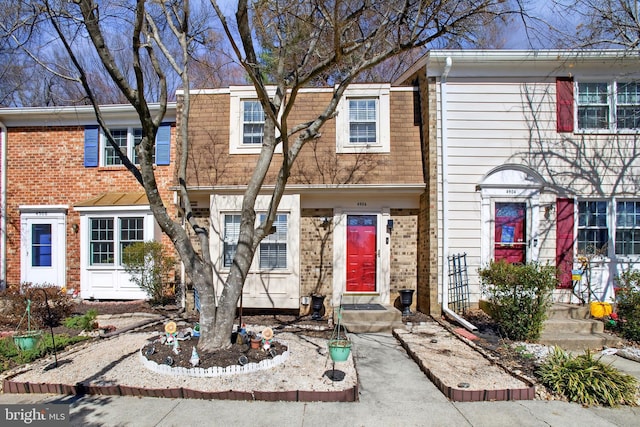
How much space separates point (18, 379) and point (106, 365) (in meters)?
1.01

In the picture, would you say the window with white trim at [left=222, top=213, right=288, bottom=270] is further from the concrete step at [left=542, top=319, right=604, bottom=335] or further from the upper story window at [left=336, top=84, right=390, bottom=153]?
the concrete step at [left=542, top=319, right=604, bottom=335]

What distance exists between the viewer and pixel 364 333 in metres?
7.93

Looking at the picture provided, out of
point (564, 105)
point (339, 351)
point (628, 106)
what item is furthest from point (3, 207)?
point (628, 106)

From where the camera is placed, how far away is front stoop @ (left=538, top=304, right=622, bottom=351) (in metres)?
7.05

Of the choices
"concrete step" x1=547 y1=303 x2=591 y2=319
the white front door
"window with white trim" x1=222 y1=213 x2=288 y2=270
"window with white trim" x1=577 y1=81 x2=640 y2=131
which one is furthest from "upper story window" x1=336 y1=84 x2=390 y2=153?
the white front door

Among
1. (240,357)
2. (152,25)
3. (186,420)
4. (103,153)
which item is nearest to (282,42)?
(152,25)

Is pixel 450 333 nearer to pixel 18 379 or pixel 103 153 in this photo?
pixel 18 379

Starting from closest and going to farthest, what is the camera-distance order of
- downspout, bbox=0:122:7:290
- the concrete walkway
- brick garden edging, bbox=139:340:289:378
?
1. the concrete walkway
2. brick garden edging, bbox=139:340:289:378
3. downspout, bbox=0:122:7:290

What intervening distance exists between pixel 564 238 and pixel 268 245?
257 inches

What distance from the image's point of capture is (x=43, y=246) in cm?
1202

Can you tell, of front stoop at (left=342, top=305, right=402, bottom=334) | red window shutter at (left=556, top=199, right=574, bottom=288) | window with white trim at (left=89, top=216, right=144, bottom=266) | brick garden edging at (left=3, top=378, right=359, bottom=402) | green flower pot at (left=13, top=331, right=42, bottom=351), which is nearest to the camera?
brick garden edging at (left=3, top=378, right=359, bottom=402)

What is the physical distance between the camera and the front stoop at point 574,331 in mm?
7047

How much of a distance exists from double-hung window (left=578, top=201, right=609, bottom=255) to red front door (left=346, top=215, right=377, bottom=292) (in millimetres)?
4528

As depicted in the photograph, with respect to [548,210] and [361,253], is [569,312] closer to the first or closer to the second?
[548,210]
